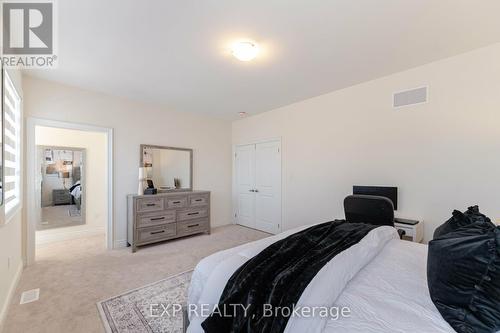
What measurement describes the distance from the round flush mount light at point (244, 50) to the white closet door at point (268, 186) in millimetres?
2347

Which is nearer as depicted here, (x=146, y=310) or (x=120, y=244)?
(x=146, y=310)

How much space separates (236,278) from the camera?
127 cm

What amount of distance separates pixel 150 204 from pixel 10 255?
1.71m

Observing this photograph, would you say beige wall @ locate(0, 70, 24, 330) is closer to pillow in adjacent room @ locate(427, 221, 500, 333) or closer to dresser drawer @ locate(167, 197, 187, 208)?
dresser drawer @ locate(167, 197, 187, 208)

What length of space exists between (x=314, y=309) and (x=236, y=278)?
1.45 ft

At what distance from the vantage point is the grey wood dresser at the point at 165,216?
145 inches

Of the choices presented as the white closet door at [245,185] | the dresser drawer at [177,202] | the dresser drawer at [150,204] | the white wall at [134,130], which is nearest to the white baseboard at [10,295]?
the white wall at [134,130]

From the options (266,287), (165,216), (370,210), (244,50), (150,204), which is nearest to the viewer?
(266,287)

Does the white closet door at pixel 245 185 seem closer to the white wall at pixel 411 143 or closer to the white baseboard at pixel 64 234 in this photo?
the white wall at pixel 411 143

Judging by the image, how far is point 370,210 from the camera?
8.44ft

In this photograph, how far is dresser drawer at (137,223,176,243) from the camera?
3713 mm

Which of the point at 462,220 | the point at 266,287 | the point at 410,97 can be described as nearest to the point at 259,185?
the point at 410,97

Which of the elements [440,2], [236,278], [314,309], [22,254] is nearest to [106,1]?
[236,278]

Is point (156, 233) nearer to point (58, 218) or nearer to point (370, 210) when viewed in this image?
point (58, 218)
